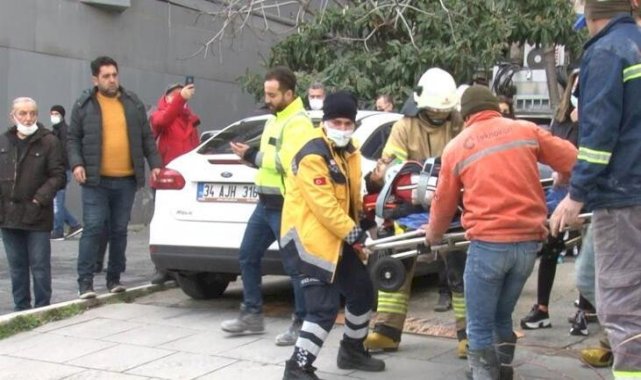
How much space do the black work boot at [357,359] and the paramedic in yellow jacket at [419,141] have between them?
1.33 feet

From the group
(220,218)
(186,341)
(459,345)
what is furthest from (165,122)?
(459,345)

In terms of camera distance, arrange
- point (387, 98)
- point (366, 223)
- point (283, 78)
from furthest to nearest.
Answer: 1. point (387, 98)
2. point (283, 78)
3. point (366, 223)

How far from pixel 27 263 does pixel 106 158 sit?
3.46ft

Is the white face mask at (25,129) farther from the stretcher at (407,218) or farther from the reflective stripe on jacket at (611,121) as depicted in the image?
the reflective stripe on jacket at (611,121)

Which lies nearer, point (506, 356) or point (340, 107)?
point (506, 356)

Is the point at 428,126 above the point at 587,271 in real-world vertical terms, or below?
above

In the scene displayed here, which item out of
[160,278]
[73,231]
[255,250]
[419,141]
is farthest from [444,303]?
[73,231]

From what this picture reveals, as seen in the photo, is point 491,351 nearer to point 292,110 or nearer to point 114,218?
point 292,110

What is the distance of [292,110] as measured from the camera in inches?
253

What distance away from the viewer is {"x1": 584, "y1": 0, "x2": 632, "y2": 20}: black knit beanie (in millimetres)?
4328

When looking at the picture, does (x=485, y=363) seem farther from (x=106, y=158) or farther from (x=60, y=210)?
(x=60, y=210)

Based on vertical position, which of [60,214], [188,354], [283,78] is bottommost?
[188,354]

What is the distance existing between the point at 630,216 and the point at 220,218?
3.72 metres

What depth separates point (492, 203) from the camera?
4941mm
